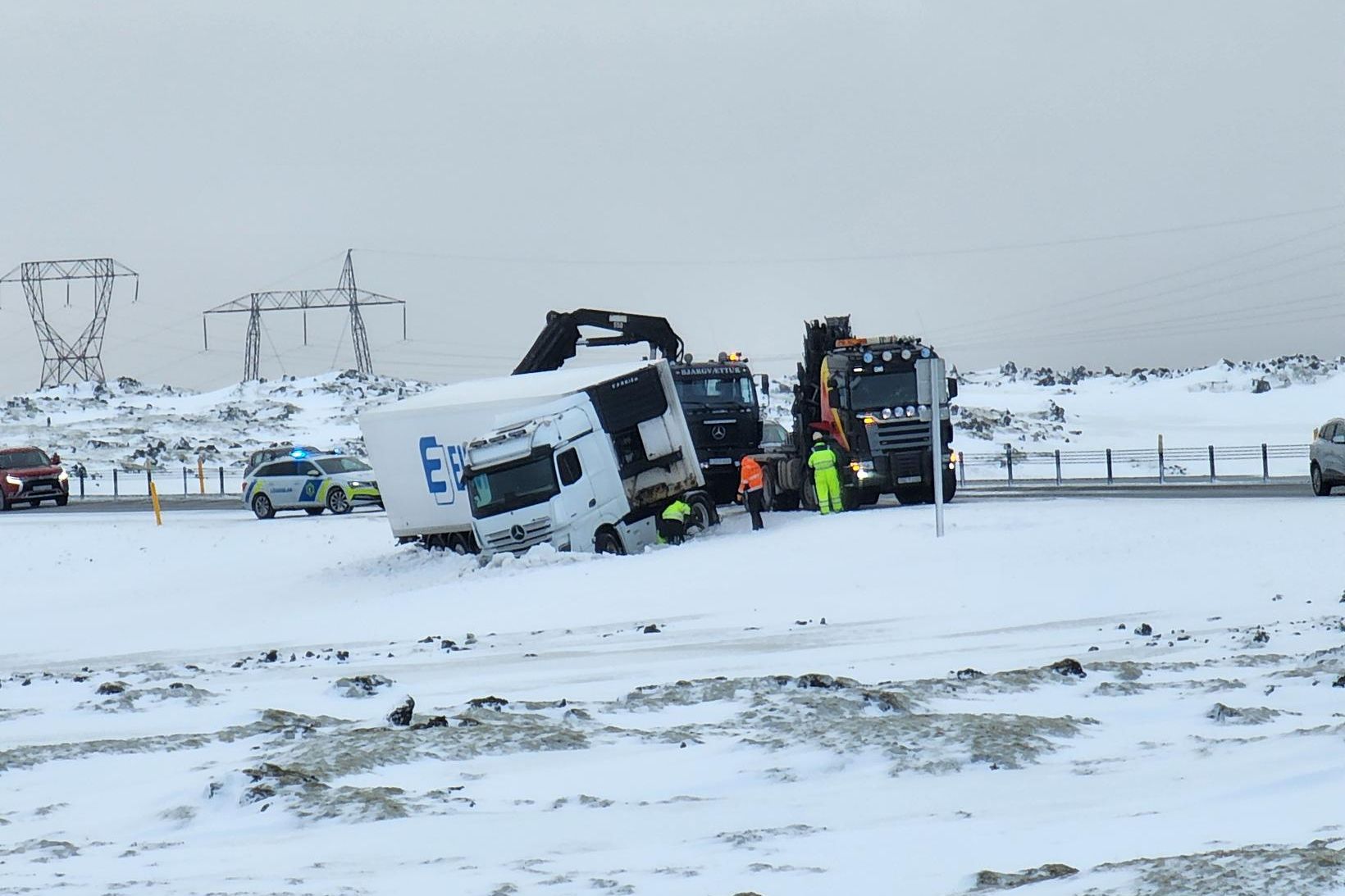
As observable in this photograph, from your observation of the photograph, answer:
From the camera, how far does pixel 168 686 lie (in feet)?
44.9

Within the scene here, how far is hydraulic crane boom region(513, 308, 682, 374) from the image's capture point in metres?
35.3

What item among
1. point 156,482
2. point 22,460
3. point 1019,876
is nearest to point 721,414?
point 1019,876

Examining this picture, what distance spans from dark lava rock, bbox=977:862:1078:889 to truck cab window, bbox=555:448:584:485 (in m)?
20.6

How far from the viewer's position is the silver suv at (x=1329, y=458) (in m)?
33.1

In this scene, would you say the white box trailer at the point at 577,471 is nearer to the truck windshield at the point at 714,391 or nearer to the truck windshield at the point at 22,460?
the truck windshield at the point at 714,391

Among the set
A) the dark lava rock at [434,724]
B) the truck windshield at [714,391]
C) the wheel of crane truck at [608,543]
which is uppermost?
the truck windshield at [714,391]

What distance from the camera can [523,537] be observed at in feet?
89.0

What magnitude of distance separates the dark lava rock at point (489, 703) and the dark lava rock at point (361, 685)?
5.14 feet

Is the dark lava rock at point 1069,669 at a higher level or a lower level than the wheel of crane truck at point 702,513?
lower

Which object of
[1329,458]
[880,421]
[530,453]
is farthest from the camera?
[1329,458]

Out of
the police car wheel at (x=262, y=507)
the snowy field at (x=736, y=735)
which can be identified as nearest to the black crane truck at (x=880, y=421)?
the snowy field at (x=736, y=735)

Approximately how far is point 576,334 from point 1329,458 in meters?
15.0

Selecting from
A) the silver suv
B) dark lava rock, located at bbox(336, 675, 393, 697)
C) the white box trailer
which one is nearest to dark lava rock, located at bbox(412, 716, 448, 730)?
dark lava rock, located at bbox(336, 675, 393, 697)

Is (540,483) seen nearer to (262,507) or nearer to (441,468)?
(441,468)
